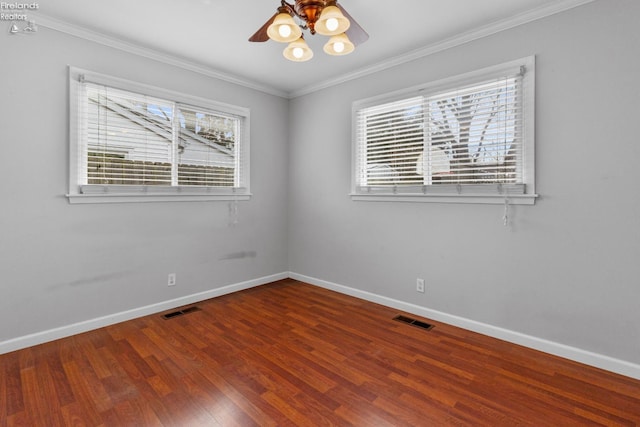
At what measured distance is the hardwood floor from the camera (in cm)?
178

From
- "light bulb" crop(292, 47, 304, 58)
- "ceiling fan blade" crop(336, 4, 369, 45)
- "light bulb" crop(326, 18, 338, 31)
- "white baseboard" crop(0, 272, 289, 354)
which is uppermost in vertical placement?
"ceiling fan blade" crop(336, 4, 369, 45)

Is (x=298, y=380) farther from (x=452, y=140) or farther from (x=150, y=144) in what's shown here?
(x=150, y=144)

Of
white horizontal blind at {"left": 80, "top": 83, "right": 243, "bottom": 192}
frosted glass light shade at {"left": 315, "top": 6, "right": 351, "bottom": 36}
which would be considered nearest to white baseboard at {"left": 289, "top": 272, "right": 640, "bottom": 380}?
white horizontal blind at {"left": 80, "top": 83, "right": 243, "bottom": 192}

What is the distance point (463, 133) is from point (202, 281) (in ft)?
10.4

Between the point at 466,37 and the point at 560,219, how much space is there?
176cm

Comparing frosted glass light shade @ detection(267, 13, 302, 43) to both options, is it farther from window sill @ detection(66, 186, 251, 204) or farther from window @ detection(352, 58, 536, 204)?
window sill @ detection(66, 186, 251, 204)

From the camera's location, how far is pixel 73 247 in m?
2.79

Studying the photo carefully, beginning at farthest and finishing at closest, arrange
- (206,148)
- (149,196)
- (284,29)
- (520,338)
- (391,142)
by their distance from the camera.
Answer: (206,148)
(391,142)
(149,196)
(520,338)
(284,29)

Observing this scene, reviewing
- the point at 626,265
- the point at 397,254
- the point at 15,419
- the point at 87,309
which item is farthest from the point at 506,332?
the point at 87,309

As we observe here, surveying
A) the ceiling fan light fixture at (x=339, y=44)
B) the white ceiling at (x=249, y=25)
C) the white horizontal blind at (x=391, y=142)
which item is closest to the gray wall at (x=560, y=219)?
the white ceiling at (x=249, y=25)

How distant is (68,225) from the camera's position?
277 cm

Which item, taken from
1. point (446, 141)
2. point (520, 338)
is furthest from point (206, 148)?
point (520, 338)

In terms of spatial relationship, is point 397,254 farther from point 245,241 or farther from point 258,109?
point 258,109

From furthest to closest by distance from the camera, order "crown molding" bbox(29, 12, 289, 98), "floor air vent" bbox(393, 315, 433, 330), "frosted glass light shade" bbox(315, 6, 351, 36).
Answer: "floor air vent" bbox(393, 315, 433, 330), "crown molding" bbox(29, 12, 289, 98), "frosted glass light shade" bbox(315, 6, 351, 36)
